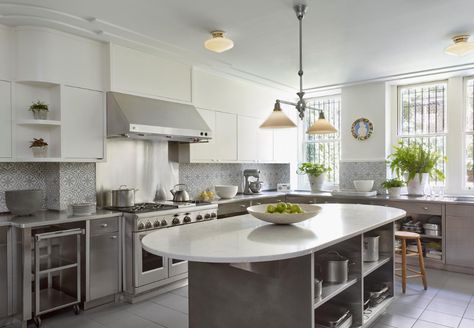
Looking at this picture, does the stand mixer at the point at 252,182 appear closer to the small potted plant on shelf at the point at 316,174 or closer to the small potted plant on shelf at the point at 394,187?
the small potted plant on shelf at the point at 316,174

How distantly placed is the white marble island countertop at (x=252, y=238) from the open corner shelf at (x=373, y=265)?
1.33ft

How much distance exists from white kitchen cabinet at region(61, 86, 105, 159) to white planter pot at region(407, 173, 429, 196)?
4320mm

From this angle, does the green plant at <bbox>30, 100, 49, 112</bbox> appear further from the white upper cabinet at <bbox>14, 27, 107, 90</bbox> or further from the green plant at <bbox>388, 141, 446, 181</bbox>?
the green plant at <bbox>388, 141, 446, 181</bbox>

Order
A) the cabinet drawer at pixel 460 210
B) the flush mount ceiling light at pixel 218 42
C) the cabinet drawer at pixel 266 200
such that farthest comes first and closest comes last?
1. the cabinet drawer at pixel 266 200
2. the cabinet drawer at pixel 460 210
3. the flush mount ceiling light at pixel 218 42

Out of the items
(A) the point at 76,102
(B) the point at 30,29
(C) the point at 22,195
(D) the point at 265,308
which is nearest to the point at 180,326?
(D) the point at 265,308

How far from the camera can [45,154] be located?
3.54 m

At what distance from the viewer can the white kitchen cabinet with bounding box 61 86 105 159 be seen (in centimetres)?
361

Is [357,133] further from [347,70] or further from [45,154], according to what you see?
[45,154]

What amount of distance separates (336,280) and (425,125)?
402cm

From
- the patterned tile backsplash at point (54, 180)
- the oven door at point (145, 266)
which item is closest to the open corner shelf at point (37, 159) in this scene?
the patterned tile backsplash at point (54, 180)

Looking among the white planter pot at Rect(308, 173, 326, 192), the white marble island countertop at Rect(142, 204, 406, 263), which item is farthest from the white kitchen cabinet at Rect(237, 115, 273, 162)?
the white marble island countertop at Rect(142, 204, 406, 263)

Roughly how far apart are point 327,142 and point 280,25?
3562 mm

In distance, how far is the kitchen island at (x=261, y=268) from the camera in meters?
1.96

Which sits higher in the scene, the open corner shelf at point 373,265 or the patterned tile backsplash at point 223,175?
the patterned tile backsplash at point 223,175
